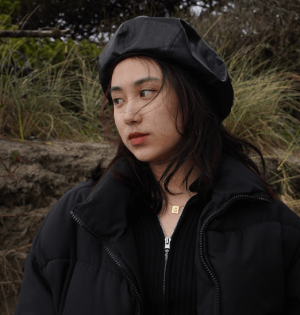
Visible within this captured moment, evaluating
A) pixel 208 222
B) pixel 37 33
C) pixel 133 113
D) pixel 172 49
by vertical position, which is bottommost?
pixel 208 222

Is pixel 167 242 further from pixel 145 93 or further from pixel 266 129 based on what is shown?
pixel 266 129

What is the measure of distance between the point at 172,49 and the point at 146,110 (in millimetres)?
242

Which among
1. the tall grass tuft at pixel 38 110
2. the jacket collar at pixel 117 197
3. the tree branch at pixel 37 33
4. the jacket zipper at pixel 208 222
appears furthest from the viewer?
the tall grass tuft at pixel 38 110

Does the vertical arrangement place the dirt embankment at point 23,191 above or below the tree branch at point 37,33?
below

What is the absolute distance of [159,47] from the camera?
1214 millimetres

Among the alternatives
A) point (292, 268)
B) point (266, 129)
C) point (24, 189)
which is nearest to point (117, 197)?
point (292, 268)

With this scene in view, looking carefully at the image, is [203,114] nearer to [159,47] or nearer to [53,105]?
[159,47]

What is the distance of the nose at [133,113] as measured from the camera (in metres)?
1.24

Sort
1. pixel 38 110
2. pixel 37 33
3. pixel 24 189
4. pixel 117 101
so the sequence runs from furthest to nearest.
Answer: pixel 38 110 < pixel 37 33 < pixel 24 189 < pixel 117 101

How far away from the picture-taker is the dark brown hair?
126cm

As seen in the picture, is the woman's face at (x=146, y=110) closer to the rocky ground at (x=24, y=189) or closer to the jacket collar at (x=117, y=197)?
the jacket collar at (x=117, y=197)

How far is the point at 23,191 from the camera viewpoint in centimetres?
228

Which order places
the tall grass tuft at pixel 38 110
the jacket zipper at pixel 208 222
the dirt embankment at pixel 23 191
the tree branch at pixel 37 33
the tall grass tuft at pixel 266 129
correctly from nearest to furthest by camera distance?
the jacket zipper at pixel 208 222 < the dirt embankment at pixel 23 191 < the tree branch at pixel 37 33 < the tall grass tuft at pixel 38 110 < the tall grass tuft at pixel 266 129

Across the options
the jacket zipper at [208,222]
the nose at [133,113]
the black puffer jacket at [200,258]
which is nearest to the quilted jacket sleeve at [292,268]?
the black puffer jacket at [200,258]
